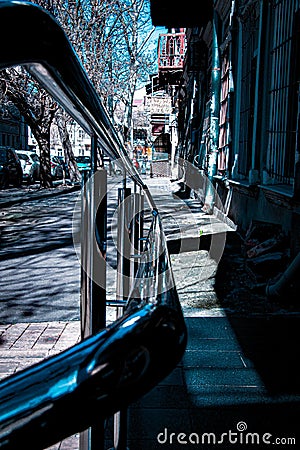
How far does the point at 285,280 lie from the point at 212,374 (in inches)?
59.7

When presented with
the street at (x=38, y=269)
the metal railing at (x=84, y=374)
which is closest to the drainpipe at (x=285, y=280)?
the street at (x=38, y=269)

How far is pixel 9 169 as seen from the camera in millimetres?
25078

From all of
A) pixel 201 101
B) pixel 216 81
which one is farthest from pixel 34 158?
pixel 216 81

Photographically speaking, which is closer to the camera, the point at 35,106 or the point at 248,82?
the point at 248,82

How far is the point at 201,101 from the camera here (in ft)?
61.3

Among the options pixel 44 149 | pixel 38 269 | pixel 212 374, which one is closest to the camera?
pixel 212 374

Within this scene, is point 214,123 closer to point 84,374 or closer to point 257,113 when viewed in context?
point 257,113

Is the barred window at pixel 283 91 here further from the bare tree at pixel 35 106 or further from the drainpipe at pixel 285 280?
the bare tree at pixel 35 106

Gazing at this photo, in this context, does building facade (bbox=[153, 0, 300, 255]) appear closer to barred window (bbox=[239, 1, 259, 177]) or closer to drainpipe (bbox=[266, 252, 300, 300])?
barred window (bbox=[239, 1, 259, 177])

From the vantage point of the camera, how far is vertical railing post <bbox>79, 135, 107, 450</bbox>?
5.60 ft

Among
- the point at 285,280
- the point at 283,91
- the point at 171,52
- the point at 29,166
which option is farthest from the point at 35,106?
the point at 285,280

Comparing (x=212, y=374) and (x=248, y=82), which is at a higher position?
(x=248, y=82)

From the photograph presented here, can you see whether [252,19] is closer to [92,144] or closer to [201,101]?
[92,144]

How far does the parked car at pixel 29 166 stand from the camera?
30188 mm
